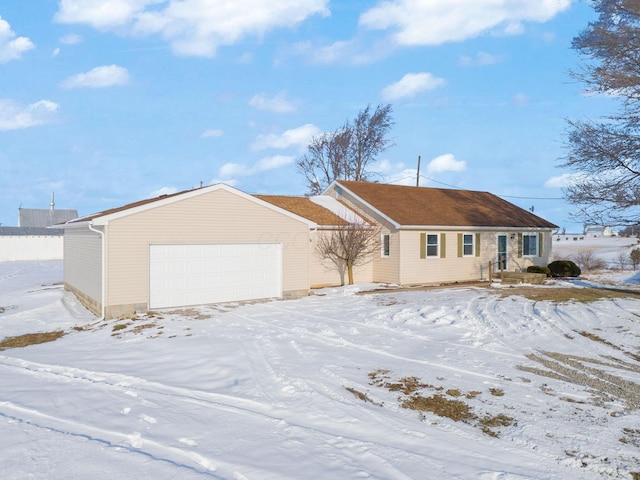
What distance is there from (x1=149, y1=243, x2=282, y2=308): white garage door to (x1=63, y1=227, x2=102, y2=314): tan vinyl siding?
1.53 m

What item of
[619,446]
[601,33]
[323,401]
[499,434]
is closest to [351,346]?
[323,401]

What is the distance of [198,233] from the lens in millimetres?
14836

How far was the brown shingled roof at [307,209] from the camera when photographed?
803 inches

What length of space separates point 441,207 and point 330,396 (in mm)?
17766

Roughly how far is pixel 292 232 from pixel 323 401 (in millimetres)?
10619

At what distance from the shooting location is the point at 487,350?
30.8ft

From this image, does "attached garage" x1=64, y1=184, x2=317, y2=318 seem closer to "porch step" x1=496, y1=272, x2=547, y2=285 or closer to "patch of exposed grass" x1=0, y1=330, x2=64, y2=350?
"patch of exposed grass" x1=0, y1=330, x2=64, y2=350

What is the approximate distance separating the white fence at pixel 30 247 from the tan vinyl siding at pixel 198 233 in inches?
1363

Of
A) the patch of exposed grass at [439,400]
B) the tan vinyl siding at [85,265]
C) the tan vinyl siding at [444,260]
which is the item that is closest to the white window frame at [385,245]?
the tan vinyl siding at [444,260]

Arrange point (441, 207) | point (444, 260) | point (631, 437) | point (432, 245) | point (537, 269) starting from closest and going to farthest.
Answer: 1. point (631, 437)
2. point (432, 245)
3. point (444, 260)
4. point (537, 269)
5. point (441, 207)

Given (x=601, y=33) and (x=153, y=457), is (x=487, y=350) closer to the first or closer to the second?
(x=153, y=457)

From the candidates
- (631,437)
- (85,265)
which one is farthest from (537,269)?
(85,265)

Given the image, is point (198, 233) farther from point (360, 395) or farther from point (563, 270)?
point (563, 270)

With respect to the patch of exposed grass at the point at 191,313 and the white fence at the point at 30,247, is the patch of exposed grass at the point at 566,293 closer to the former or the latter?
the patch of exposed grass at the point at 191,313
